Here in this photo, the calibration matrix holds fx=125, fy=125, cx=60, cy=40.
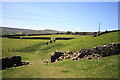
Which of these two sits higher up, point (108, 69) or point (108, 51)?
point (108, 51)

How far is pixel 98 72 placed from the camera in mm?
20406

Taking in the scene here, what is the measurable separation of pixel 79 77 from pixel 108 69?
5.99 metres

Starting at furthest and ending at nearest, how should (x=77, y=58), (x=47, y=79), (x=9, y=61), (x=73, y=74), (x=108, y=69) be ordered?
(x=9, y=61) → (x=77, y=58) → (x=108, y=69) → (x=73, y=74) → (x=47, y=79)

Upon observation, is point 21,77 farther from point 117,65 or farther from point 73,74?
point 117,65

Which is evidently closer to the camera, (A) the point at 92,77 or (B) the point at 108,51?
(A) the point at 92,77

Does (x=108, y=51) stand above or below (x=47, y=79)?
above

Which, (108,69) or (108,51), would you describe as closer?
(108,69)

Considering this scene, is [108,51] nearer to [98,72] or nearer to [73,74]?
[98,72]

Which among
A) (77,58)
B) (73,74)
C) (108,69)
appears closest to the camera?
(73,74)

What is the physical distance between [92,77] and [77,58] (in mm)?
11952

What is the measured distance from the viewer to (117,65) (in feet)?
74.2

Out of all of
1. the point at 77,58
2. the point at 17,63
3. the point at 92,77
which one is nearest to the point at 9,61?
the point at 17,63

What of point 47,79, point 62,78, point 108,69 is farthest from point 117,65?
point 47,79

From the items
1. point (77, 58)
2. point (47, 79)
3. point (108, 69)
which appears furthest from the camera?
point (77, 58)
